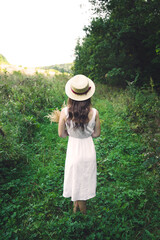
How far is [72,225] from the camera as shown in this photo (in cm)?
247

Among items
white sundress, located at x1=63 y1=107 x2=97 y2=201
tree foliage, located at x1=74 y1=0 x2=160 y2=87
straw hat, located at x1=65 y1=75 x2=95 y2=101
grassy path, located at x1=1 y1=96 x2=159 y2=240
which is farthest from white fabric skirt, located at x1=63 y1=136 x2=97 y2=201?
tree foliage, located at x1=74 y1=0 x2=160 y2=87

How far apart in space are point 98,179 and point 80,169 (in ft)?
5.06

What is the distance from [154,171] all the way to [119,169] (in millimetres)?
797

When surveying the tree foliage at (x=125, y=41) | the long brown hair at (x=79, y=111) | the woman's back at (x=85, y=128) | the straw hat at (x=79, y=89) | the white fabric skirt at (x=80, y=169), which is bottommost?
the white fabric skirt at (x=80, y=169)

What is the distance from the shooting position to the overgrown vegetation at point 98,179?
2.54 meters

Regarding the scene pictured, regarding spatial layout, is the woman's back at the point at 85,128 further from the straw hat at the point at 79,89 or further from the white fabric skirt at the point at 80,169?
the straw hat at the point at 79,89

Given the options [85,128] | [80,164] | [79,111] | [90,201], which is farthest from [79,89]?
[90,201]

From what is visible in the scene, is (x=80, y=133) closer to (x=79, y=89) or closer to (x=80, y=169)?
(x=80, y=169)

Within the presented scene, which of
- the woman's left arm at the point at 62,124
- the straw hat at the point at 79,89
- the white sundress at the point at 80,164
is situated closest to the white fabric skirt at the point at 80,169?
the white sundress at the point at 80,164

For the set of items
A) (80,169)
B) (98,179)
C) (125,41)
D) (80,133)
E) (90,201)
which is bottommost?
(90,201)

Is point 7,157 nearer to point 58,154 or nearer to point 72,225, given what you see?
point 58,154

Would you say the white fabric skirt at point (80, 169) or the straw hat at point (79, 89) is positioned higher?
the straw hat at point (79, 89)

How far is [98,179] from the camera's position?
12.3ft

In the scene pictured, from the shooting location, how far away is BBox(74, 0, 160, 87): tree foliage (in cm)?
818
